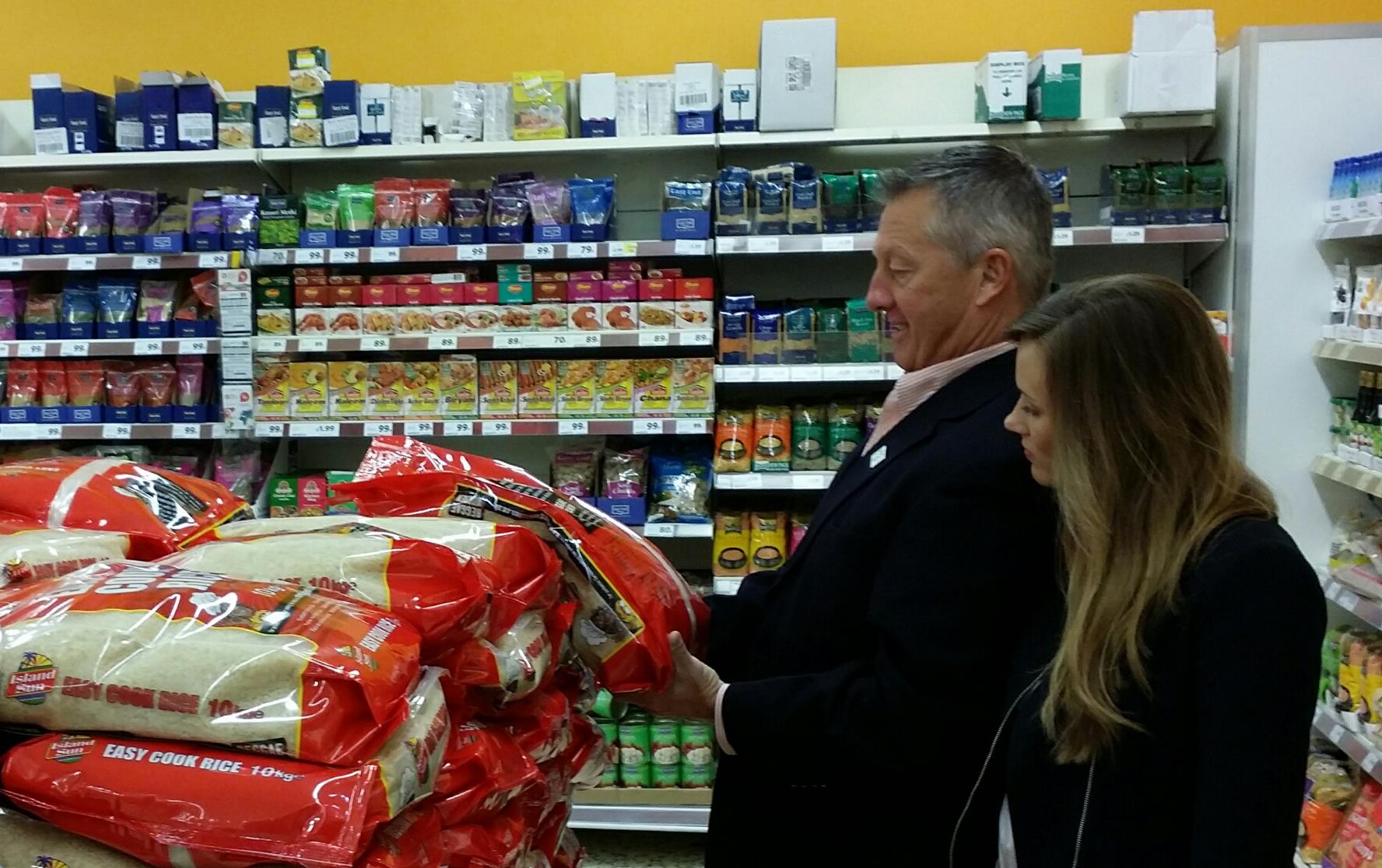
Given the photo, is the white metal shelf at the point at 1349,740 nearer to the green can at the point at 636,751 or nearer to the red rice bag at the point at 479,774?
the green can at the point at 636,751

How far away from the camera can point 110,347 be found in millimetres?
3975

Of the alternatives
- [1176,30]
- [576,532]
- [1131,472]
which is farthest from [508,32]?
[1131,472]

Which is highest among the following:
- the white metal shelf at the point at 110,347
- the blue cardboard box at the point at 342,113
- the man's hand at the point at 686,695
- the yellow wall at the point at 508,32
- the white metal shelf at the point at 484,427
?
the yellow wall at the point at 508,32

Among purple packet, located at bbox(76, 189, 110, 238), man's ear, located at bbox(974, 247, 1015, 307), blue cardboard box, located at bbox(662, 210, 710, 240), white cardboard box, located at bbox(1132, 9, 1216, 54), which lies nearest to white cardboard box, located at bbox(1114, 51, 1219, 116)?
white cardboard box, located at bbox(1132, 9, 1216, 54)

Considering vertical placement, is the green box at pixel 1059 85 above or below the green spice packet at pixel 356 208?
above

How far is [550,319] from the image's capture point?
12.4 feet

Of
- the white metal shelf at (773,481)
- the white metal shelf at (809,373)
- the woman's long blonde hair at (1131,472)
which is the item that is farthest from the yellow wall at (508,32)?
the woman's long blonde hair at (1131,472)

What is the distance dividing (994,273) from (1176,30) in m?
2.44

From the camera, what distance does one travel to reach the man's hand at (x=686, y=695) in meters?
1.60

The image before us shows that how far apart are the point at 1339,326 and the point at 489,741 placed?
3126 millimetres

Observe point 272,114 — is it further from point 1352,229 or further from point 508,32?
point 1352,229

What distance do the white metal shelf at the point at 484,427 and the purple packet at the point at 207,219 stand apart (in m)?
0.71

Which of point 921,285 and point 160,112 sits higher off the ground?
point 160,112

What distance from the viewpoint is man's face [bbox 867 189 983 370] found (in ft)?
5.27
